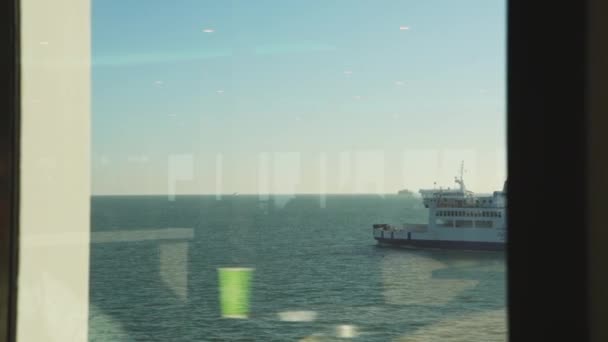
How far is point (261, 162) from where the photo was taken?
1.90 m

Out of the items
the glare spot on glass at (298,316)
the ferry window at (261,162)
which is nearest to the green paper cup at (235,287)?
the ferry window at (261,162)

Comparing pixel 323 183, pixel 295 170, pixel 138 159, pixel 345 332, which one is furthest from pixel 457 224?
pixel 138 159

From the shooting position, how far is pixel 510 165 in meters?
1.06

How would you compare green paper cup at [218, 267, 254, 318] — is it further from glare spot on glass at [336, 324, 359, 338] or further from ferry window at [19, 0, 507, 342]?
glare spot on glass at [336, 324, 359, 338]

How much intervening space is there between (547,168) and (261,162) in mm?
1030

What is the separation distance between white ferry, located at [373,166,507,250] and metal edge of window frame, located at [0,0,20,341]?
98cm

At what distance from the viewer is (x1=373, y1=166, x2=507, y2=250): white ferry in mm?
1284

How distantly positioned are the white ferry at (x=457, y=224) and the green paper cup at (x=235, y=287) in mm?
621

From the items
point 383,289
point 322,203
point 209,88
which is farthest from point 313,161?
point 209,88

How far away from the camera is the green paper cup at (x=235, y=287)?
2154 mm

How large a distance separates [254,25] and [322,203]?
3.39 ft

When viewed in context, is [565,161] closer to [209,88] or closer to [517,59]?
[517,59]

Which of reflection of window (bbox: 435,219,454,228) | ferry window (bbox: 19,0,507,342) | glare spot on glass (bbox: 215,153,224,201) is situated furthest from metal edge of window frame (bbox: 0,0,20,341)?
reflection of window (bbox: 435,219,454,228)

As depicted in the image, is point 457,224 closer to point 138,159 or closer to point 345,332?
point 345,332
